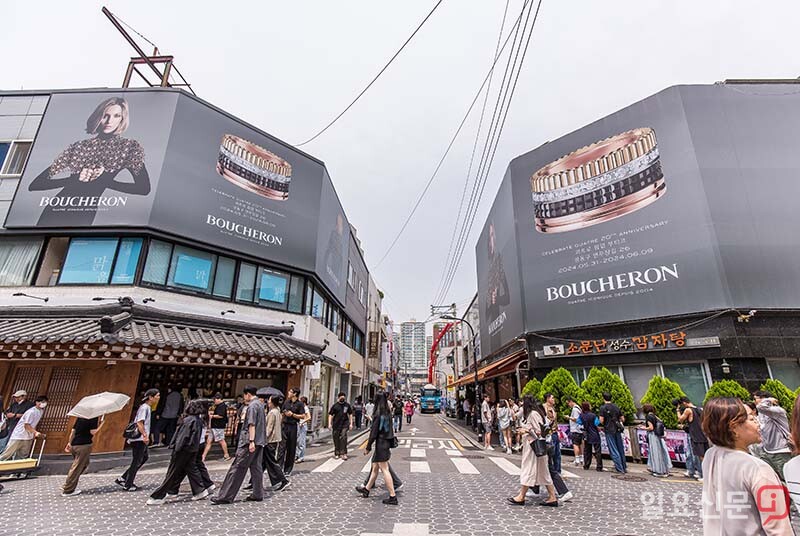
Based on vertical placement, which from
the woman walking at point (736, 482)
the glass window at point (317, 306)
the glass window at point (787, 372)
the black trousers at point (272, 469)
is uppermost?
the glass window at point (317, 306)

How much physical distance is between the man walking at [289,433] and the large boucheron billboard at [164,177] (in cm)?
802

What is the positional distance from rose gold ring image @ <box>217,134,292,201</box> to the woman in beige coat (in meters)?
14.7

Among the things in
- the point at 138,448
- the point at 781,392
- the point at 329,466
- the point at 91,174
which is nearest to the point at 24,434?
the point at 138,448

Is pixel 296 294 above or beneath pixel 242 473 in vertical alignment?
above

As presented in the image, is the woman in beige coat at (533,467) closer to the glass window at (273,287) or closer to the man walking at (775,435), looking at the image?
the man walking at (775,435)

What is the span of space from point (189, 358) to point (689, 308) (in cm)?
1796

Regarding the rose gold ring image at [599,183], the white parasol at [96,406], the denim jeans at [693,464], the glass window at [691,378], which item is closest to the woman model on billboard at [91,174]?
the white parasol at [96,406]

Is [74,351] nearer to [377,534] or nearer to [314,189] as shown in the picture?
[377,534]

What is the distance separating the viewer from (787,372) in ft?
40.8

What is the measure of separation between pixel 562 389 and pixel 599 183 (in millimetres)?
9728

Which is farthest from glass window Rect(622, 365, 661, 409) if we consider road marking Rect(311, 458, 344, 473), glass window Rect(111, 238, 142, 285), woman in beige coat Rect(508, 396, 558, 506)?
glass window Rect(111, 238, 142, 285)

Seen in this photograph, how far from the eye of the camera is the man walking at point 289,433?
29.9 feet

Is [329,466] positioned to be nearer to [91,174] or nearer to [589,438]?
[589,438]

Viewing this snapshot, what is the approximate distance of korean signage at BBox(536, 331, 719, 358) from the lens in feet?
43.2
